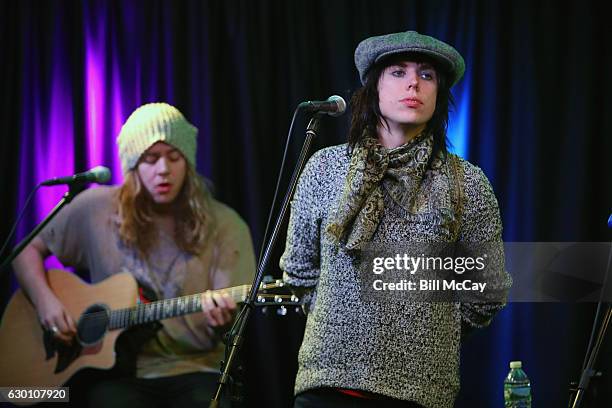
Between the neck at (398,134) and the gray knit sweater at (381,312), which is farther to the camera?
the neck at (398,134)

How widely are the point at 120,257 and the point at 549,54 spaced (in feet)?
6.39

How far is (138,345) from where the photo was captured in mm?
3381

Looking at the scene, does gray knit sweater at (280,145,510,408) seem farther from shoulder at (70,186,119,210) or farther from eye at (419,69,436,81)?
shoulder at (70,186,119,210)

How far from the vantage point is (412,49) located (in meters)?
2.16

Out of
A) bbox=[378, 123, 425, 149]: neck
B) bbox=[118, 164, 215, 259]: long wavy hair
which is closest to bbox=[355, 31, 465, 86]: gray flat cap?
bbox=[378, 123, 425, 149]: neck

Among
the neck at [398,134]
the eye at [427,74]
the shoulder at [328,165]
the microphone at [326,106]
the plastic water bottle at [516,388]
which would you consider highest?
the eye at [427,74]

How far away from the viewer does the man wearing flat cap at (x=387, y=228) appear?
1962 millimetres

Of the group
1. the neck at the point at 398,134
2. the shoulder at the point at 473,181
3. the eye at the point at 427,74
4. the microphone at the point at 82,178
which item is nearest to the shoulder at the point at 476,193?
the shoulder at the point at 473,181

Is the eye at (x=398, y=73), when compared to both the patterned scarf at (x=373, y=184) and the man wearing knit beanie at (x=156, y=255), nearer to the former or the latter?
the patterned scarf at (x=373, y=184)

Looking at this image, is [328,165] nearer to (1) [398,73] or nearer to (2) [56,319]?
(1) [398,73]

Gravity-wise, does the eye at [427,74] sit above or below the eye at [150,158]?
above

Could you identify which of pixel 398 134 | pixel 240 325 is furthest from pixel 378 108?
pixel 240 325

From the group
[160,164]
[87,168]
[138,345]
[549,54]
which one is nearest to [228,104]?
[160,164]

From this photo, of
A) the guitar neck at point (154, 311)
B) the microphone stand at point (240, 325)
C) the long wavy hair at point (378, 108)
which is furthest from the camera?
the guitar neck at point (154, 311)
